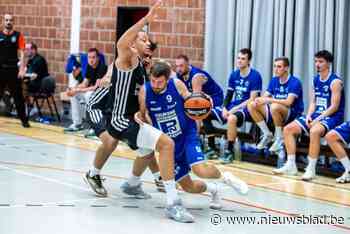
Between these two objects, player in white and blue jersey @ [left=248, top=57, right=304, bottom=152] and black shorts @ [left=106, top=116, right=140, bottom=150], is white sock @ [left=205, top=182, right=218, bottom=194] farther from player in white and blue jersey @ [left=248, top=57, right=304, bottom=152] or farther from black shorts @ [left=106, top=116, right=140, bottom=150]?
player in white and blue jersey @ [left=248, top=57, right=304, bottom=152]

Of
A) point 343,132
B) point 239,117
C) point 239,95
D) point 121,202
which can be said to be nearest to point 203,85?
point 239,95

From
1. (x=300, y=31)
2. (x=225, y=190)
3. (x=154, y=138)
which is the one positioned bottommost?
(x=225, y=190)

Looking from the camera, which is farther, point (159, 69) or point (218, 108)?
point (218, 108)

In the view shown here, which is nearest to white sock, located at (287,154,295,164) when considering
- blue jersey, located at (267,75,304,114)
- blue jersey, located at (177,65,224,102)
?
blue jersey, located at (267,75,304,114)

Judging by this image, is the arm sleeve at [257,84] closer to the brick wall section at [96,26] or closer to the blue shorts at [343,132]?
the blue shorts at [343,132]

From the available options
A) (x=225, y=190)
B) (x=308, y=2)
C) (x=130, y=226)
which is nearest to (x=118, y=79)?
(x=130, y=226)

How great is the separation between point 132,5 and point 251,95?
4261mm

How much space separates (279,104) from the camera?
9.27 m

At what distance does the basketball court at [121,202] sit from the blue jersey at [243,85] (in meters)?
1.01

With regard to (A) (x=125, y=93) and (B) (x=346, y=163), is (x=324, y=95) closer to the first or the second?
(B) (x=346, y=163)

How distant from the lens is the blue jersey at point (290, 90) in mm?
9250

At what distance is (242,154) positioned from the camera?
1021 cm

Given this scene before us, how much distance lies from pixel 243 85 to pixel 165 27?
3.12m

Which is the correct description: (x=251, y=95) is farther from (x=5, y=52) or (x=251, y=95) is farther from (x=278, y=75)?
(x=5, y=52)
